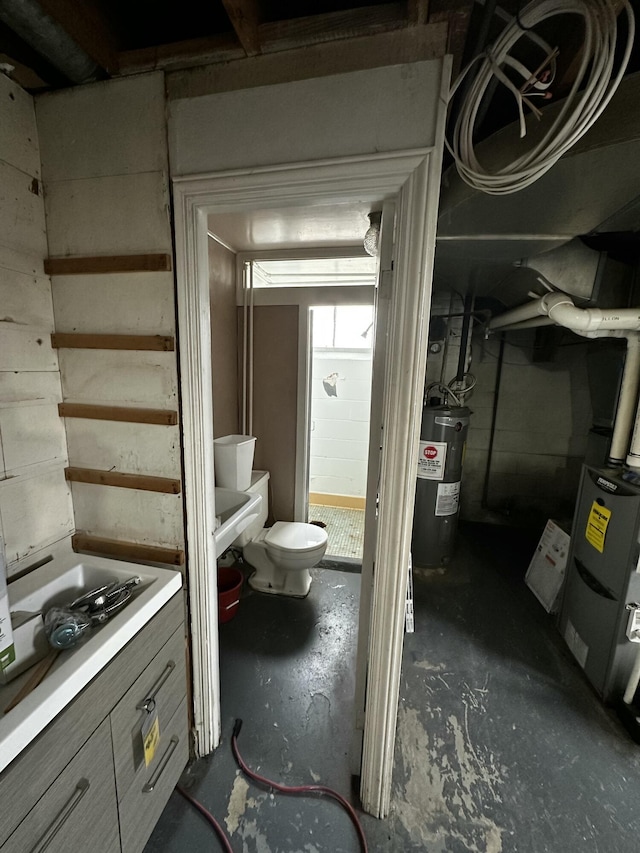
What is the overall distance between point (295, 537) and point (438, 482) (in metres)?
1.16

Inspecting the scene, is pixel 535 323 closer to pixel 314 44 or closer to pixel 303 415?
pixel 303 415

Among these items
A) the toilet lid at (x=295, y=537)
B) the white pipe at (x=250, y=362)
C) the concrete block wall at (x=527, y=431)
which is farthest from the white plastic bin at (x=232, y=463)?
the concrete block wall at (x=527, y=431)

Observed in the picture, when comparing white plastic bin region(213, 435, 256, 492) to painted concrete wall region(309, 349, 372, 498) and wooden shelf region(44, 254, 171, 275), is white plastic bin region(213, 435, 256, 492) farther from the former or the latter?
painted concrete wall region(309, 349, 372, 498)

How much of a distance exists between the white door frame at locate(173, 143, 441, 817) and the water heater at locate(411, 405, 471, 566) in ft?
4.95

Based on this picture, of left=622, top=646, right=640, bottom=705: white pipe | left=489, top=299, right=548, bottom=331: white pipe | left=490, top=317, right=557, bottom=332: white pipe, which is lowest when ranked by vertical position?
left=622, top=646, right=640, bottom=705: white pipe

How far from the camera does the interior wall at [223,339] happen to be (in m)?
2.14

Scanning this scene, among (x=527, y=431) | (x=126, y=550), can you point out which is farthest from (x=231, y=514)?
(x=527, y=431)

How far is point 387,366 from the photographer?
3.05 feet

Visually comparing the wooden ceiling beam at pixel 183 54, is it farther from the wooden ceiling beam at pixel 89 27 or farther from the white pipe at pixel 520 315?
the white pipe at pixel 520 315

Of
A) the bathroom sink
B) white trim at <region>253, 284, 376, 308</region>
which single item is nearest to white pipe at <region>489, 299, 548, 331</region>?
white trim at <region>253, 284, 376, 308</region>

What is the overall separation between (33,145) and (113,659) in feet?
4.87

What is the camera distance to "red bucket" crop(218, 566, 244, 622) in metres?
1.88

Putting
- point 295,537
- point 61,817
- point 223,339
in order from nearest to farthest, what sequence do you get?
point 61,817 → point 295,537 → point 223,339

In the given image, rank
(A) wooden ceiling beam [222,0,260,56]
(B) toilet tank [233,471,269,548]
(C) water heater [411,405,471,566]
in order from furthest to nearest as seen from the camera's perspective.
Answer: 1. (C) water heater [411,405,471,566]
2. (B) toilet tank [233,471,269,548]
3. (A) wooden ceiling beam [222,0,260,56]
